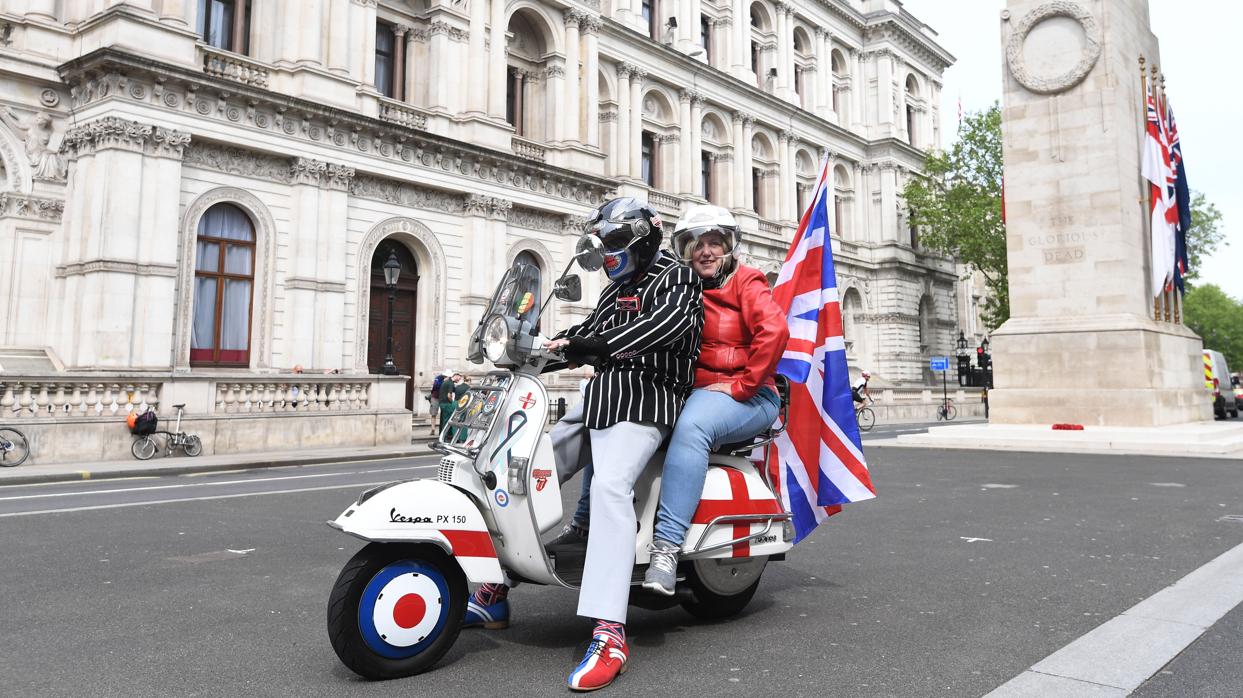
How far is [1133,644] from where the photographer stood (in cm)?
356

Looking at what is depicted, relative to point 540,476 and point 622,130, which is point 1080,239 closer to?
point 540,476

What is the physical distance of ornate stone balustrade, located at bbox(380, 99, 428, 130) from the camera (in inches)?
922

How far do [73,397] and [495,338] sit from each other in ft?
49.2

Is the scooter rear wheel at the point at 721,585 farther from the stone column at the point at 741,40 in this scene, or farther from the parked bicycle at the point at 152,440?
the stone column at the point at 741,40

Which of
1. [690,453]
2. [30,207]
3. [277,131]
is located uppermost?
[277,131]

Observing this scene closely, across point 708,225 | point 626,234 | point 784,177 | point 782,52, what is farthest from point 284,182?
point 782,52

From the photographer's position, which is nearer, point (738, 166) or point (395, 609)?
point (395, 609)

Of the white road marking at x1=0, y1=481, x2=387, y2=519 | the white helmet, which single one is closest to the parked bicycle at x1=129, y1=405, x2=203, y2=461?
the white road marking at x1=0, y1=481, x2=387, y2=519

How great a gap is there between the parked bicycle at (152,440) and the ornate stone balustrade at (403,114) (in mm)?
11057

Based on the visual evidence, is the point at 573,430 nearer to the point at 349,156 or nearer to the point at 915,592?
the point at 915,592

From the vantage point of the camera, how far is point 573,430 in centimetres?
380

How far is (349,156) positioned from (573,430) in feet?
66.9

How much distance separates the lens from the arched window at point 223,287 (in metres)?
20.0

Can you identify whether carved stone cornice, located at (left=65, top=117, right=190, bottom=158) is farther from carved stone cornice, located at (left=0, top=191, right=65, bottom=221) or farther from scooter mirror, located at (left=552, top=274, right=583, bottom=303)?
scooter mirror, located at (left=552, top=274, right=583, bottom=303)
